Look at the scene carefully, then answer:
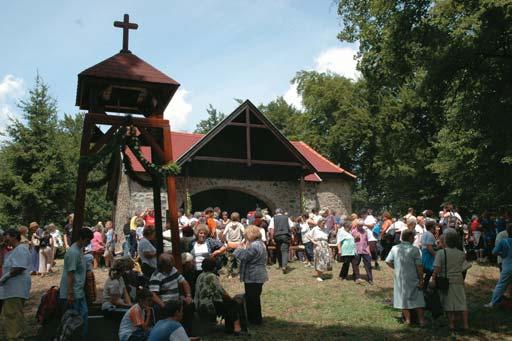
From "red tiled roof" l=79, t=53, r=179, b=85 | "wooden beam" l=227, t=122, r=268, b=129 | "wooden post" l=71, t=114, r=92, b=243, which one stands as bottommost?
"wooden post" l=71, t=114, r=92, b=243

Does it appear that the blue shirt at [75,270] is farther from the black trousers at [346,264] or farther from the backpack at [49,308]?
the black trousers at [346,264]

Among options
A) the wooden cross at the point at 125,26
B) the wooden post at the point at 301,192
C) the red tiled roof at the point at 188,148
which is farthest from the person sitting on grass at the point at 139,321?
the wooden post at the point at 301,192

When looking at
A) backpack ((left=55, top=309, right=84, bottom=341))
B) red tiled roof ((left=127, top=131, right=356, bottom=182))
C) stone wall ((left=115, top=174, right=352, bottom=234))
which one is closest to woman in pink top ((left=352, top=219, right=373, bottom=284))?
backpack ((left=55, top=309, right=84, bottom=341))

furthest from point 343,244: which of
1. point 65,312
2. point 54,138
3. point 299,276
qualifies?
point 54,138

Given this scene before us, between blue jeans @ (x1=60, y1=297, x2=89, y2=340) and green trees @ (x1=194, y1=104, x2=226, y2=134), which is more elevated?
green trees @ (x1=194, y1=104, x2=226, y2=134)

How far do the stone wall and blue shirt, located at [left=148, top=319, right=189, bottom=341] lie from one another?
1379cm

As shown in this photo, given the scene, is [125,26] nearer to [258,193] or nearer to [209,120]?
[258,193]

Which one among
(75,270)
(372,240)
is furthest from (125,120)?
(372,240)

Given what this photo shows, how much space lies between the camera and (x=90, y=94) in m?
7.79

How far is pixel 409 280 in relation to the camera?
784 cm

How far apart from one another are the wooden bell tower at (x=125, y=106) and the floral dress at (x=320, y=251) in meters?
4.71

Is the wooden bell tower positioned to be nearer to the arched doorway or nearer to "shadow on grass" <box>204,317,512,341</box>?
"shadow on grass" <box>204,317,512,341</box>

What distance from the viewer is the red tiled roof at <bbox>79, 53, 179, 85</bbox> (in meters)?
7.60

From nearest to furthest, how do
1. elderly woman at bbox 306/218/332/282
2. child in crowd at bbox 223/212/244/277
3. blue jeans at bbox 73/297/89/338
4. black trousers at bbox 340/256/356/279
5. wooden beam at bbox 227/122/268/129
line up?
1. blue jeans at bbox 73/297/89/338
2. black trousers at bbox 340/256/356/279
3. elderly woman at bbox 306/218/332/282
4. child in crowd at bbox 223/212/244/277
5. wooden beam at bbox 227/122/268/129
